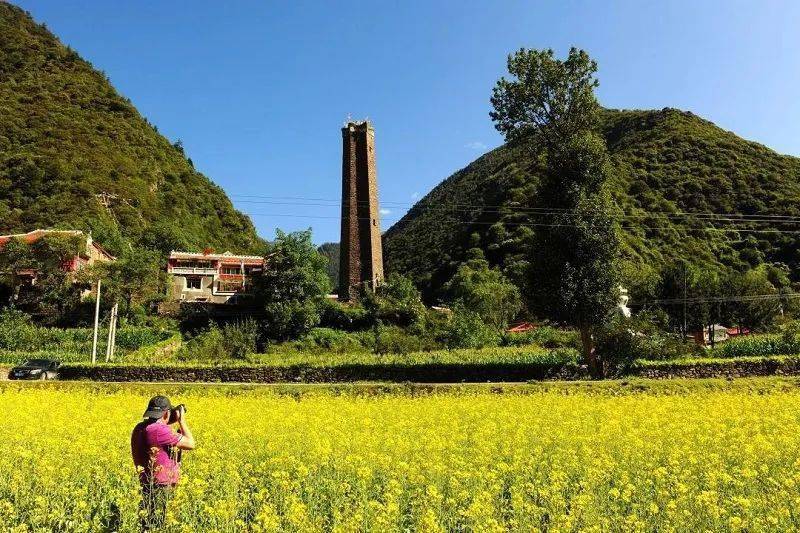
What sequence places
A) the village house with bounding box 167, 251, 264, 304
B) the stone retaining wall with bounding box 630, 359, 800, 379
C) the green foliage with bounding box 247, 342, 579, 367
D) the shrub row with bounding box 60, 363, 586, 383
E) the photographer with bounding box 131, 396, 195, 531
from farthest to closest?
the village house with bounding box 167, 251, 264, 304 < the green foliage with bounding box 247, 342, 579, 367 < the shrub row with bounding box 60, 363, 586, 383 < the stone retaining wall with bounding box 630, 359, 800, 379 < the photographer with bounding box 131, 396, 195, 531

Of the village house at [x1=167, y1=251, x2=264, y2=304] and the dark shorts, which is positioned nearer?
the dark shorts

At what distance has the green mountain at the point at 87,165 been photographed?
53.0m

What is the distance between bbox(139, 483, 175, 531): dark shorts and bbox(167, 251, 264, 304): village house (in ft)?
122

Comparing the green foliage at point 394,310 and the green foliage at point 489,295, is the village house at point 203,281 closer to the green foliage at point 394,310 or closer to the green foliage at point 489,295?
the green foliage at point 394,310

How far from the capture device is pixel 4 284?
126ft

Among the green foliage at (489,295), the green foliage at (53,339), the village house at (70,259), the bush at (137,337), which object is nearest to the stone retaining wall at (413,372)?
the green foliage at (53,339)

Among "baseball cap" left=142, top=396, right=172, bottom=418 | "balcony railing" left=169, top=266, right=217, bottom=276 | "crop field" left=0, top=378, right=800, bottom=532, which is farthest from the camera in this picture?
"balcony railing" left=169, top=266, right=217, bottom=276

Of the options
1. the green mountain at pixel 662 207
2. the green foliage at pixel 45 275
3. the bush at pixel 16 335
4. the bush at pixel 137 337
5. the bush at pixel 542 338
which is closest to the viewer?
the bush at pixel 16 335

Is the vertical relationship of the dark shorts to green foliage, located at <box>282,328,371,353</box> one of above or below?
below

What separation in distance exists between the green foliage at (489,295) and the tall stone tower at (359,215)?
809 centimetres

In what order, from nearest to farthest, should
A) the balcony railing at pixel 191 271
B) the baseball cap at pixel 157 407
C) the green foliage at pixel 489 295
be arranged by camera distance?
the baseball cap at pixel 157 407 < the green foliage at pixel 489 295 < the balcony railing at pixel 191 271

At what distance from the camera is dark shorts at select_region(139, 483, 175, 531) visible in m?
5.56

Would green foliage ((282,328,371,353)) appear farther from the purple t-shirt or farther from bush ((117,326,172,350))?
the purple t-shirt

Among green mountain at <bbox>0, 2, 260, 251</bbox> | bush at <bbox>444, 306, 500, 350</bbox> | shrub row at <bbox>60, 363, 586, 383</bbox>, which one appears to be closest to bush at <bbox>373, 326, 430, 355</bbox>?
bush at <bbox>444, 306, 500, 350</bbox>
